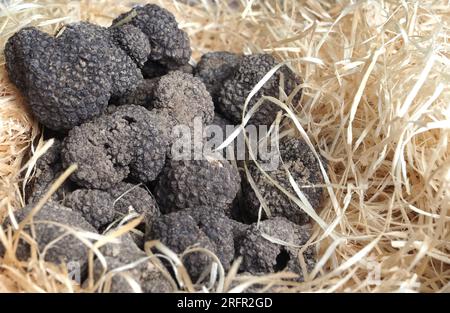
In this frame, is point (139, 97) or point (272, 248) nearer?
point (272, 248)

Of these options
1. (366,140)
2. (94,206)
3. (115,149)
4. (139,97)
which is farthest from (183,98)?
(366,140)

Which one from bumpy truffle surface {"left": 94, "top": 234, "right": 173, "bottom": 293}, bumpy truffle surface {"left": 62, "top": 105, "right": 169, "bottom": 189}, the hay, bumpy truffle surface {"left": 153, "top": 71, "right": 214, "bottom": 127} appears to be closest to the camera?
bumpy truffle surface {"left": 94, "top": 234, "right": 173, "bottom": 293}


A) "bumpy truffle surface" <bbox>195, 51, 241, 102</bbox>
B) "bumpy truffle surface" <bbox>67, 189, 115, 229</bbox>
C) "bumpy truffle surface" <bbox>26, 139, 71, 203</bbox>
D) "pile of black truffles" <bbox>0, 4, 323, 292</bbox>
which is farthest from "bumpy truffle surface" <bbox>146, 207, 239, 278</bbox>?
"bumpy truffle surface" <bbox>195, 51, 241, 102</bbox>

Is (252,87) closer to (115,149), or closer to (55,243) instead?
(115,149)

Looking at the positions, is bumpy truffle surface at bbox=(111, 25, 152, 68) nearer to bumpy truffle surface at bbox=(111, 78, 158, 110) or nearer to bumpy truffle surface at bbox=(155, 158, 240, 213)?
bumpy truffle surface at bbox=(111, 78, 158, 110)

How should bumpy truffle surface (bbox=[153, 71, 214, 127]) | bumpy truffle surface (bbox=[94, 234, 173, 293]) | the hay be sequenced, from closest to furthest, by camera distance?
bumpy truffle surface (bbox=[94, 234, 173, 293])
the hay
bumpy truffle surface (bbox=[153, 71, 214, 127])

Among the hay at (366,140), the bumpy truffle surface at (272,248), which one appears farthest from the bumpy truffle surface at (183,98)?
the bumpy truffle surface at (272,248)
